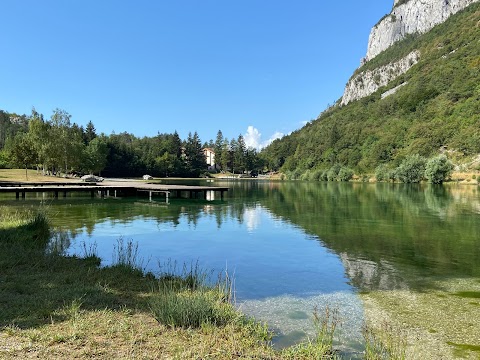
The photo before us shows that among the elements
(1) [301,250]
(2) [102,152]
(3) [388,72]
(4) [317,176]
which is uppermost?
(3) [388,72]

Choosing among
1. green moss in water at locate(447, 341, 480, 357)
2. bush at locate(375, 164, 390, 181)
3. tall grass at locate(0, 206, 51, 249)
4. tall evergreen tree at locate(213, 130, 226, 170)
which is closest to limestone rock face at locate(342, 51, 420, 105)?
tall evergreen tree at locate(213, 130, 226, 170)

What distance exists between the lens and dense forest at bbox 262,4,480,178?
10056 centimetres

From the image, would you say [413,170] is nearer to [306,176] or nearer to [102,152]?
[306,176]

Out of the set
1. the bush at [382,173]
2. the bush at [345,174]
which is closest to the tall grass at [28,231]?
the bush at [382,173]

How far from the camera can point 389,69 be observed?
614 feet

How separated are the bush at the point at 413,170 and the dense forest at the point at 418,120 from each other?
18.8 feet

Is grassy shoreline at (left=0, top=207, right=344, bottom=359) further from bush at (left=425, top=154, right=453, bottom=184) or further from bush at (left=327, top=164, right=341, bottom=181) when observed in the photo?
bush at (left=327, top=164, right=341, bottom=181)

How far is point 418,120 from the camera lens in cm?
12112

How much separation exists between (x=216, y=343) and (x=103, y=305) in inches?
109

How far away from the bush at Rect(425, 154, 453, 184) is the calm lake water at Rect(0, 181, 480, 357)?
51.8 m

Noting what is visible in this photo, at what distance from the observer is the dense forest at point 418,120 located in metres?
101

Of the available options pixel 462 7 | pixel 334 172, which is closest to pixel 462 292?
pixel 334 172

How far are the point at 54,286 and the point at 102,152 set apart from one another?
103 m

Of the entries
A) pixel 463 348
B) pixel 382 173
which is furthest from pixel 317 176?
pixel 463 348
